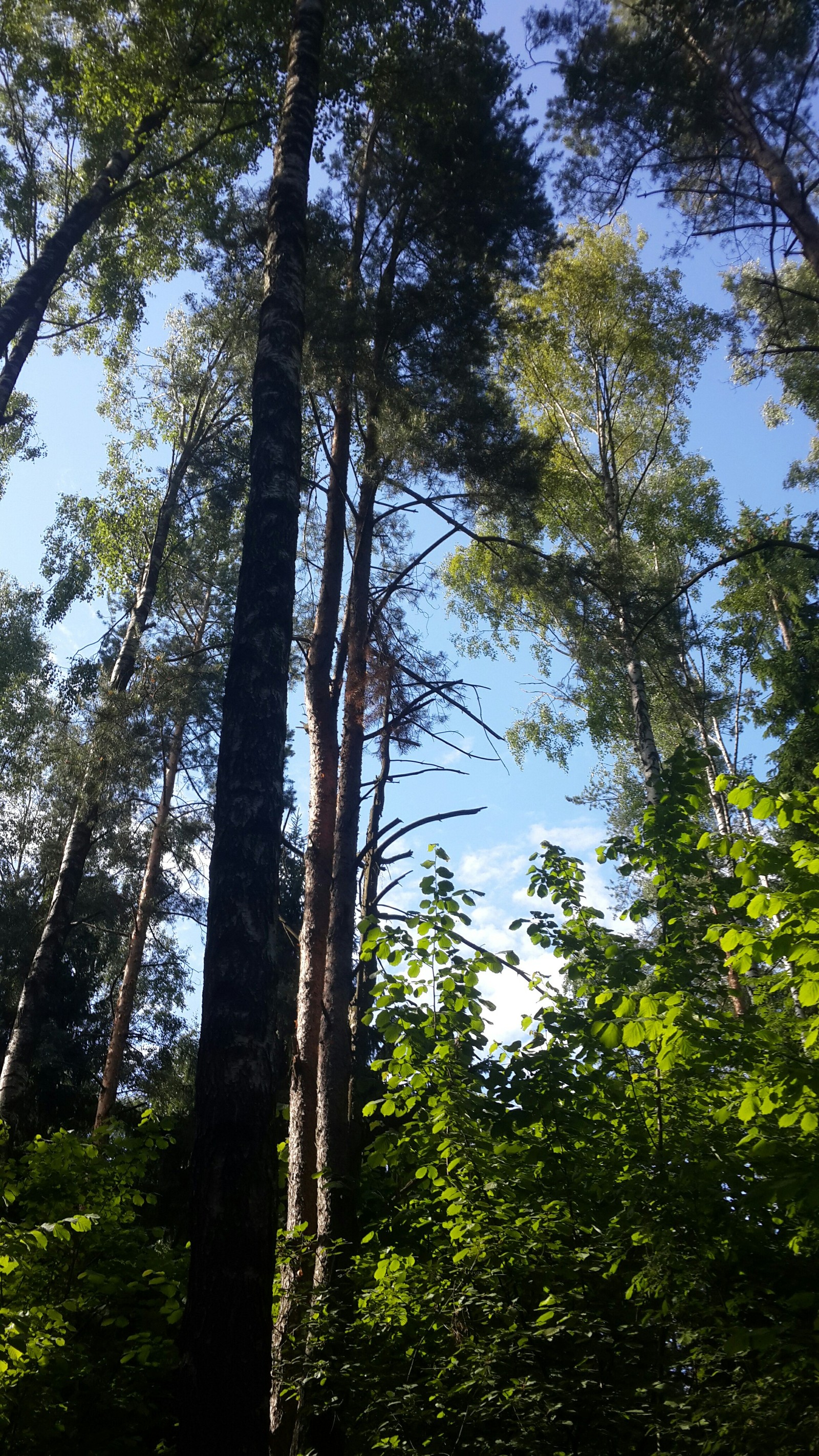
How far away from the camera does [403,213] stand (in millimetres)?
9062

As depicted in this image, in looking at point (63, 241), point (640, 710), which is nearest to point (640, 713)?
point (640, 710)

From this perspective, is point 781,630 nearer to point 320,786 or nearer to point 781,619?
point 781,619

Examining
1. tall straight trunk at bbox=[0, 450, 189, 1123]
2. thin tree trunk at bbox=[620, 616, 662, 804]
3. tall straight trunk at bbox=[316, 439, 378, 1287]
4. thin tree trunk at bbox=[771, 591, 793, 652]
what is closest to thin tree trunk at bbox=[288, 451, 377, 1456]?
tall straight trunk at bbox=[316, 439, 378, 1287]

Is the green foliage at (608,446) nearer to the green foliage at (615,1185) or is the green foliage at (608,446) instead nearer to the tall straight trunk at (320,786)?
the tall straight trunk at (320,786)

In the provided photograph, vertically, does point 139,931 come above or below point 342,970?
above

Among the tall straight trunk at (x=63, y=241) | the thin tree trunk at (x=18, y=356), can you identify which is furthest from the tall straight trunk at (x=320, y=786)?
the thin tree trunk at (x=18, y=356)

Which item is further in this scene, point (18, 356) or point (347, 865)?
point (18, 356)

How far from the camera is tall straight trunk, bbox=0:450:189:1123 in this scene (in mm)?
8648

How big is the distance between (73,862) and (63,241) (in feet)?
22.9

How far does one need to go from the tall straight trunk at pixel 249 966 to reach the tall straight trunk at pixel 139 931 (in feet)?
23.9

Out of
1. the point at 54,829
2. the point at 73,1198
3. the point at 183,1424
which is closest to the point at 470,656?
the point at 54,829

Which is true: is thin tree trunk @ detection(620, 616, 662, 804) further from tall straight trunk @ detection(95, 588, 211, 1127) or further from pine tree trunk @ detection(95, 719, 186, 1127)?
pine tree trunk @ detection(95, 719, 186, 1127)

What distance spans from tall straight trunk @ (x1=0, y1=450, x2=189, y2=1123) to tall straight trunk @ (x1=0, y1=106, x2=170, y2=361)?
4.34 metres

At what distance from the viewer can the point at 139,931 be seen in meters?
13.0
